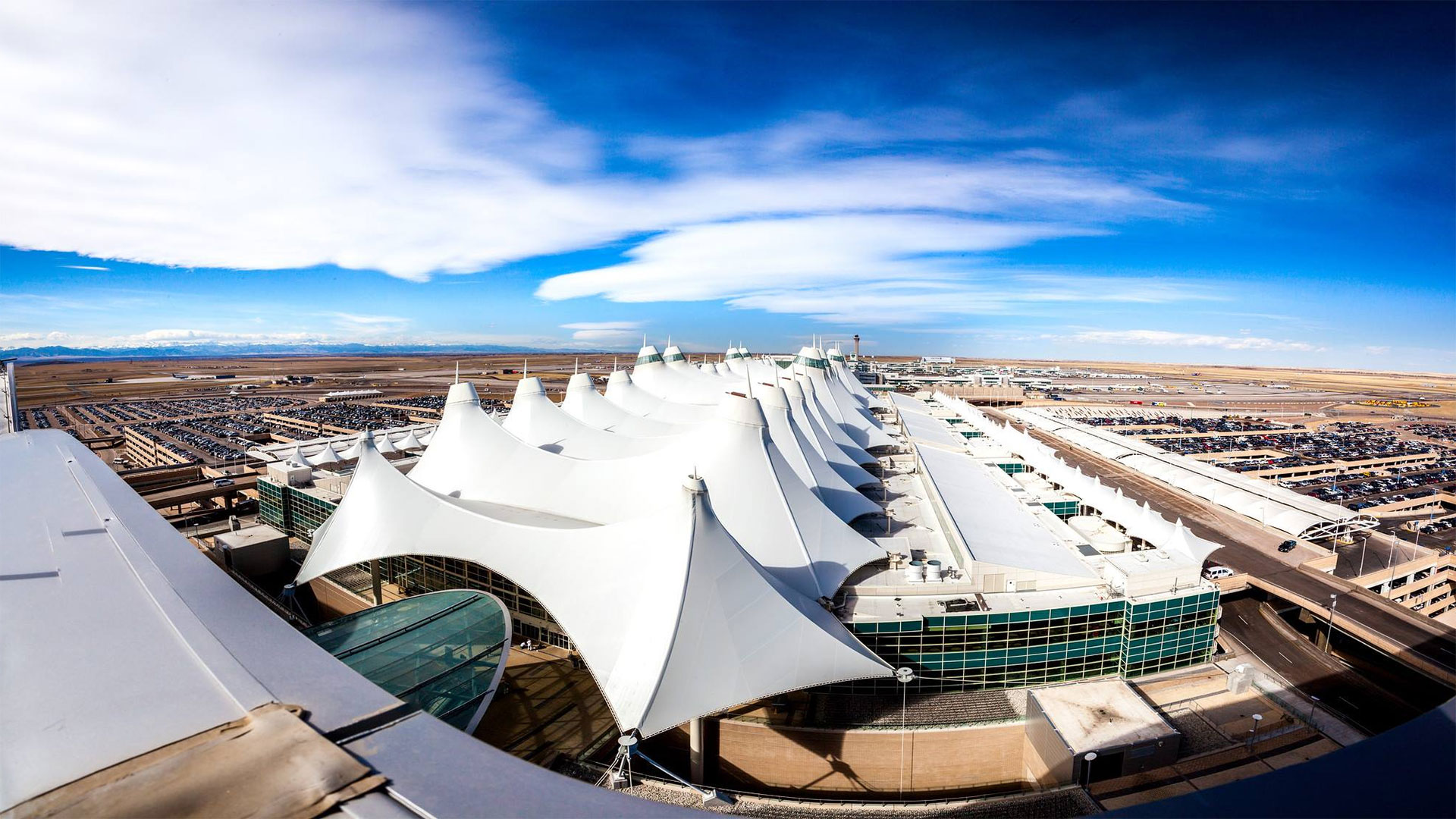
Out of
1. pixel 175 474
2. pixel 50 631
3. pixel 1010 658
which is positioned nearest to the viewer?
pixel 50 631

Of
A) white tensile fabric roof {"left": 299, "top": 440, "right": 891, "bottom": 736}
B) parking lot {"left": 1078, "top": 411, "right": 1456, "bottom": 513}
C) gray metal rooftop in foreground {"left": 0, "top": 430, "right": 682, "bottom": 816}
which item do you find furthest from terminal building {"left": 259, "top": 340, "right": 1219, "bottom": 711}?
parking lot {"left": 1078, "top": 411, "right": 1456, "bottom": 513}

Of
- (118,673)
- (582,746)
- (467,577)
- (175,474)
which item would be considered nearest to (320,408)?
(175,474)

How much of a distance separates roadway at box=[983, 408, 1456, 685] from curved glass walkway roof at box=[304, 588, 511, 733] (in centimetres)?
2339

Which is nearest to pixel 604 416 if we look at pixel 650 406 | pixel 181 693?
pixel 650 406

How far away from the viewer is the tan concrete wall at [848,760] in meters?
12.5

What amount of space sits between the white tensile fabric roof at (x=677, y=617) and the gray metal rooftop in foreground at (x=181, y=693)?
6.22 meters

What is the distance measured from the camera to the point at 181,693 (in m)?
3.77

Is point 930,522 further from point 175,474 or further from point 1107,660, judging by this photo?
point 175,474

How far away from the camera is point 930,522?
20.4 m

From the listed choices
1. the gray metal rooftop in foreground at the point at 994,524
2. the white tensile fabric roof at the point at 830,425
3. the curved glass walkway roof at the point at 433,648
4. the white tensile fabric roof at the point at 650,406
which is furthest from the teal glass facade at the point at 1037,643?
the white tensile fabric roof at the point at 650,406

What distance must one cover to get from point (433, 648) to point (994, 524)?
1633 cm

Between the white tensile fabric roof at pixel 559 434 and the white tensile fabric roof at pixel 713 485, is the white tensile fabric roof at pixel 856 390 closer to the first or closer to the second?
the white tensile fabric roof at pixel 559 434

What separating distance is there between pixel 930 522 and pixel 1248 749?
9.48 m

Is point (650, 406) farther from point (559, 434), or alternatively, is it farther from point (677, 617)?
point (677, 617)
